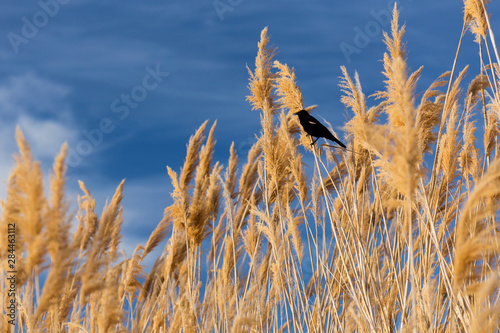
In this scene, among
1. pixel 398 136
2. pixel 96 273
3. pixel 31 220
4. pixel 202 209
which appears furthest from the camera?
pixel 202 209

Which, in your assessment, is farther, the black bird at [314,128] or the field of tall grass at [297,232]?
the black bird at [314,128]

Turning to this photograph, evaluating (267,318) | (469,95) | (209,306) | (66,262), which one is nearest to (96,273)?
(66,262)

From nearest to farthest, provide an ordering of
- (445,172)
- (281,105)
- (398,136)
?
(398,136), (445,172), (281,105)

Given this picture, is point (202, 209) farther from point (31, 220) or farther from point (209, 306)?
point (31, 220)

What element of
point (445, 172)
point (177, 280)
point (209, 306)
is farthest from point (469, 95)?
point (177, 280)

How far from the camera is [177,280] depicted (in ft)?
15.3

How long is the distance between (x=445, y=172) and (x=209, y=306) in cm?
222

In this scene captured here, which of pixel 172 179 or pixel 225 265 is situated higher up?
pixel 172 179

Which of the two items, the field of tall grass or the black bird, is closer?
the field of tall grass

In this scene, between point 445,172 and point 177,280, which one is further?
point 177,280

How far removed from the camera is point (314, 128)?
3516mm

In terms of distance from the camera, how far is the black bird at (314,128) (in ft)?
11.4

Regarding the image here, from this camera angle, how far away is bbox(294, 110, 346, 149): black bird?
3469mm

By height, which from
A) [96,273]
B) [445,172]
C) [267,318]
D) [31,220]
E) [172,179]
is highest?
[172,179]
